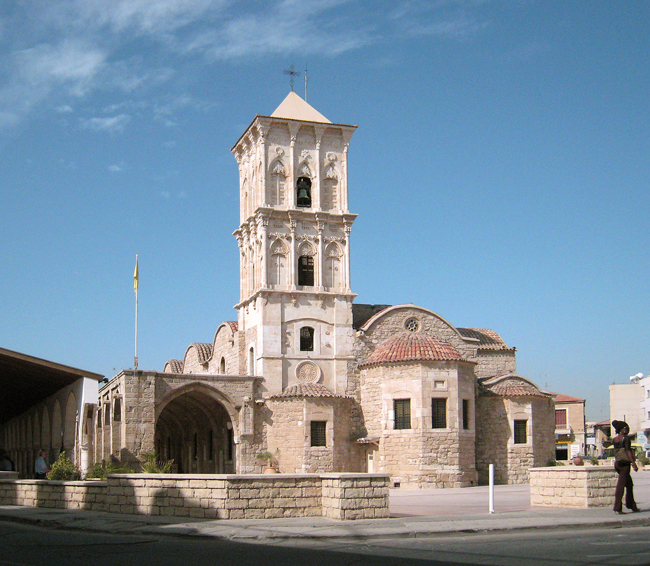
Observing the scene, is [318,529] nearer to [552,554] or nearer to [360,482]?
[360,482]

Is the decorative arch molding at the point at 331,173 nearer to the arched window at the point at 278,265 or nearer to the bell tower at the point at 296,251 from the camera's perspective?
the bell tower at the point at 296,251

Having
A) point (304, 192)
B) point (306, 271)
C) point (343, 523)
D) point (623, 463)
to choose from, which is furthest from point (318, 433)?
point (623, 463)

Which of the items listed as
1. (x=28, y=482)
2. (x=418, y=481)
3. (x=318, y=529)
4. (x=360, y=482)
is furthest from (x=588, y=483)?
(x=418, y=481)

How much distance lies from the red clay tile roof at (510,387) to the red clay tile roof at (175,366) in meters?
19.0

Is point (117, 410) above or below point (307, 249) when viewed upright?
below

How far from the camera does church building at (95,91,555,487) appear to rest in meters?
33.1

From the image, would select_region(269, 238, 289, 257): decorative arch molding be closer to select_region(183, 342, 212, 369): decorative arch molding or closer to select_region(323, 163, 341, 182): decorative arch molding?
select_region(323, 163, 341, 182): decorative arch molding

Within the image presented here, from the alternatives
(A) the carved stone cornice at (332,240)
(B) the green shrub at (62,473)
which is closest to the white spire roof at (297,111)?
(A) the carved stone cornice at (332,240)

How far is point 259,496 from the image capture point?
15.6m

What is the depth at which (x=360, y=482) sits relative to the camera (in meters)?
15.4

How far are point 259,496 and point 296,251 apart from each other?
22143 mm

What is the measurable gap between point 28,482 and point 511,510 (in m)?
11.6

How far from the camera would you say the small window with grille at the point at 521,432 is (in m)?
35.5

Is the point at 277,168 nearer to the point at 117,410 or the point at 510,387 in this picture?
the point at 117,410
